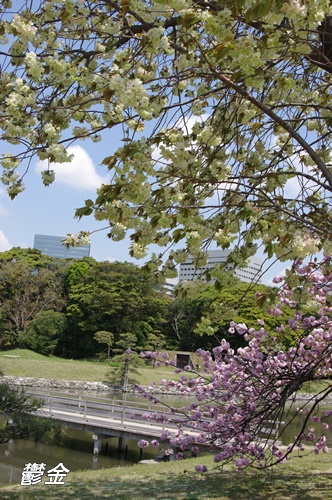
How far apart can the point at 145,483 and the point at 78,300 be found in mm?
27616

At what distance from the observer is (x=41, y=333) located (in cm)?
3031

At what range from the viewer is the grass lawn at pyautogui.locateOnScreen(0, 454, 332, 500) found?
18.6 feet

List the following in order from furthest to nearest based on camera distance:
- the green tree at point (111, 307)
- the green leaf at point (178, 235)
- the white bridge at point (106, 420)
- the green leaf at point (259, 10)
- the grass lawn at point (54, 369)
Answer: the green tree at point (111, 307)
the grass lawn at point (54, 369)
the white bridge at point (106, 420)
the green leaf at point (178, 235)
the green leaf at point (259, 10)

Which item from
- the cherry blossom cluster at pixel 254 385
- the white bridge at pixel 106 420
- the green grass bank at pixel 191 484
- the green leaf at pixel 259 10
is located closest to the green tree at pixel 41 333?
the white bridge at pixel 106 420

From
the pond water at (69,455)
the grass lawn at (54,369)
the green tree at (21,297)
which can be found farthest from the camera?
the green tree at (21,297)

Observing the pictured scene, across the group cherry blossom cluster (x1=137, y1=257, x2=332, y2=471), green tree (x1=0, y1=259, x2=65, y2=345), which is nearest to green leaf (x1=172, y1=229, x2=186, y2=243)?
cherry blossom cluster (x1=137, y1=257, x2=332, y2=471)

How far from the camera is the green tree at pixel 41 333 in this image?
98.5 ft

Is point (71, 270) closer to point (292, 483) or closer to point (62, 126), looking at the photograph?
point (292, 483)

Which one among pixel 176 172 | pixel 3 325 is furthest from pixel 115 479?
pixel 3 325

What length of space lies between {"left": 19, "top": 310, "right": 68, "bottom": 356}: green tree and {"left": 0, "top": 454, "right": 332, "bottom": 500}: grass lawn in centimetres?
2273

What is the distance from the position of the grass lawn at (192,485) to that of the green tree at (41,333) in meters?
22.7

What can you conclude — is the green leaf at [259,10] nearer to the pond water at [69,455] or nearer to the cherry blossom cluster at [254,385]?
the cherry blossom cluster at [254,385]

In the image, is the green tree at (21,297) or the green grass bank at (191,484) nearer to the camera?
the green grass bank at (191,484)

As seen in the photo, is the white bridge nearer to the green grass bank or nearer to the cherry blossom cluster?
the green grass bank
